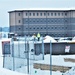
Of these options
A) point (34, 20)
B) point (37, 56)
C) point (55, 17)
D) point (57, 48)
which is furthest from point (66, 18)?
point (37, 56)

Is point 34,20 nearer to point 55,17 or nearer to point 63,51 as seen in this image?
point 55,17

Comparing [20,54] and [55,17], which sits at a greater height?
[55,17]

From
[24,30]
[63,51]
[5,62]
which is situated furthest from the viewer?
[24,30]

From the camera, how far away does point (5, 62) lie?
1280 centimetres

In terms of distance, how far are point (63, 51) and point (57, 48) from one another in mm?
599

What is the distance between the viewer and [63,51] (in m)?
19.2

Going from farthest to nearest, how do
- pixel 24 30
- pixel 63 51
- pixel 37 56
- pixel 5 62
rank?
pixel 24 30 < pixel 63 51 < pixel 37 56 < pixel 5 62

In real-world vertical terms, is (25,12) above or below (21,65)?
above

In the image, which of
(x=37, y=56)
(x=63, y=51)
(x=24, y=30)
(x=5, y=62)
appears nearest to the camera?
(x=5, y=62)

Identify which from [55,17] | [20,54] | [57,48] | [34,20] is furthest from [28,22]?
[20,54]

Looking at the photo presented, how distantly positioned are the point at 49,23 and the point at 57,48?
3282cm

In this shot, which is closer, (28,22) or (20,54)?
(20,54)

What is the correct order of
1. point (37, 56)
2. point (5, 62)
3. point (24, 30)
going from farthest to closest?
point (24, 30)
point (37, 56)
point (5, 62)

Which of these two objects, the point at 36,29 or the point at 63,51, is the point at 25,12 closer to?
the point at 36,29
